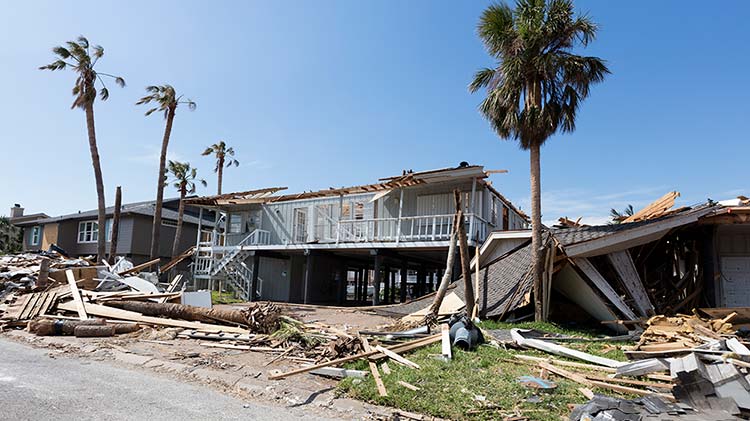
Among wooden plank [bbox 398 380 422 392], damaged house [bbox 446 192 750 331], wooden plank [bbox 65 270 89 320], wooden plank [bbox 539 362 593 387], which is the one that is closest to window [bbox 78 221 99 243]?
wooden plank [bbox 65 270 89 320]

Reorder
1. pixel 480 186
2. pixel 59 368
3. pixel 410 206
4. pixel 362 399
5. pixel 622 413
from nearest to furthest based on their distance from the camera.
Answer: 1. pixel 622 413
2. pixel 362 399
3. pixel 59 368
4. pixel 480 186
5. pixel 410 206

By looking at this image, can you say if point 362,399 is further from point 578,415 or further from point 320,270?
point 320,270

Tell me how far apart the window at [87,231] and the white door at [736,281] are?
122ft

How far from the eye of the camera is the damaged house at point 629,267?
498 inches

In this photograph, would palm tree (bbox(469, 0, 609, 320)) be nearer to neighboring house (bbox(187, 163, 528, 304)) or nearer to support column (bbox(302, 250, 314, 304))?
neighboring house (bbox(187, 163, 528, 304))

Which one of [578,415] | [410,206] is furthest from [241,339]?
[410,206]

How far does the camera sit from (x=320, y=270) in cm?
2447

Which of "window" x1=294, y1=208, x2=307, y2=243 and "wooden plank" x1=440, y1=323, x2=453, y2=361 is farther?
"window" x1=294, y1=208, x2=307, y2=243

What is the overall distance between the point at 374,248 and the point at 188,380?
44.9 ft

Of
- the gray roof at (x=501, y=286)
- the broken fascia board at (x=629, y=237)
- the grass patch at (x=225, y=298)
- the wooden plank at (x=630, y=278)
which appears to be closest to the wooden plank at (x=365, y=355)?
the gray roof at (x=501, y=286)

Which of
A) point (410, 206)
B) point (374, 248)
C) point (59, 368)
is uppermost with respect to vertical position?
point (410, 206)

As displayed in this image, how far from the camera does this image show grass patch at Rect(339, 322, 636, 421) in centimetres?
521

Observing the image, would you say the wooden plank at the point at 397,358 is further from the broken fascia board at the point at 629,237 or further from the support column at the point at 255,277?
the support column at the point at 255,277

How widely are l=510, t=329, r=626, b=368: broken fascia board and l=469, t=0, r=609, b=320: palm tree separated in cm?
395
